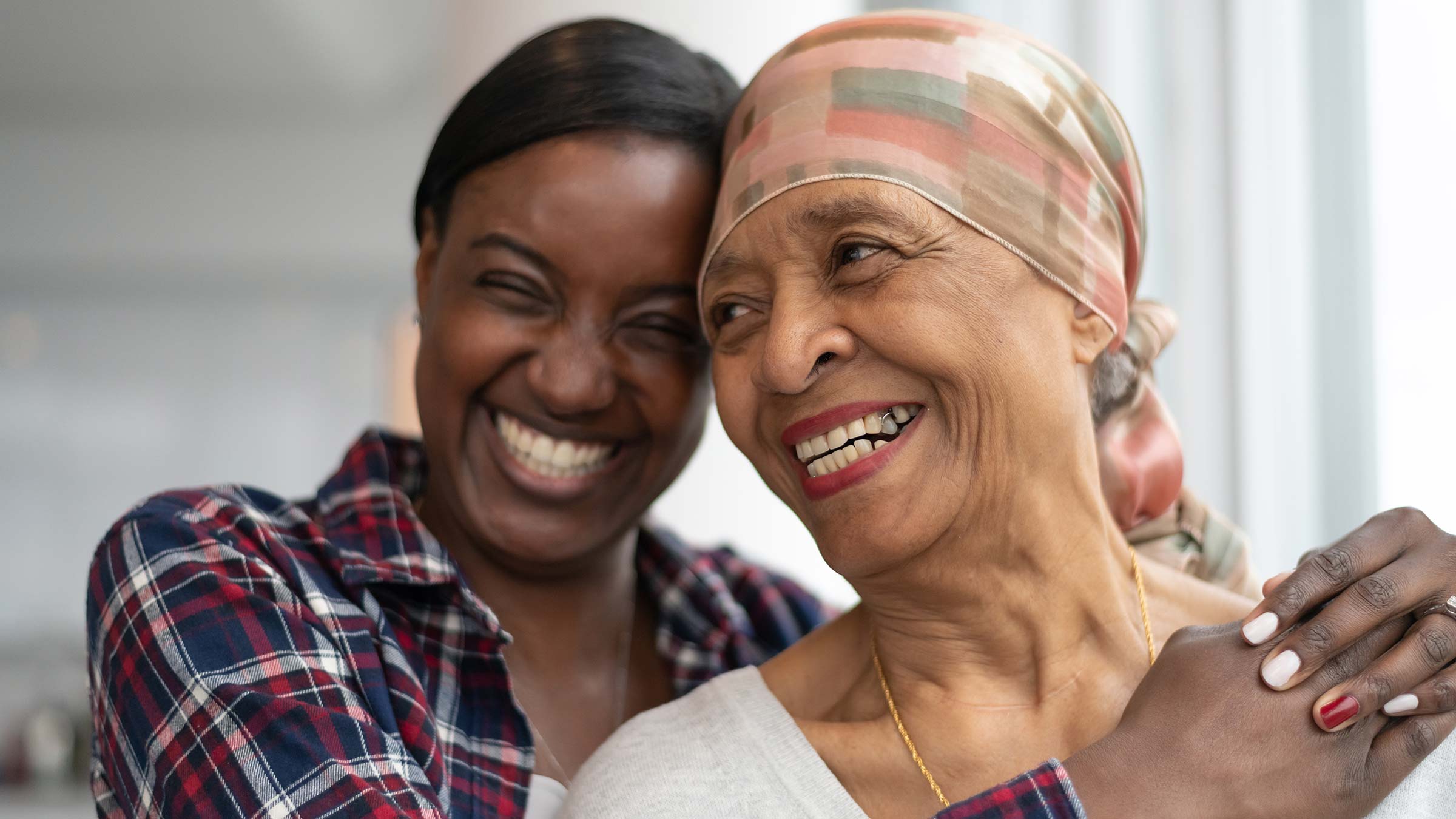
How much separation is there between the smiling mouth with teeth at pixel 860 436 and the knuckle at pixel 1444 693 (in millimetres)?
519

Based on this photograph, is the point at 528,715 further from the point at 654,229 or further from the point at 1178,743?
the point at 1178,743

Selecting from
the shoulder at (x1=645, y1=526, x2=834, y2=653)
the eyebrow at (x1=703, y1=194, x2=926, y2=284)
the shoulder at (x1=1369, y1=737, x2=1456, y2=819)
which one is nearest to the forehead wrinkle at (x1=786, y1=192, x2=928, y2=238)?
the eyebrow at (x1=703, y1=194, x2=926, y2=284)

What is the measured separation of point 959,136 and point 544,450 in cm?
75

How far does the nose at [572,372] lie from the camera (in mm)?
1673

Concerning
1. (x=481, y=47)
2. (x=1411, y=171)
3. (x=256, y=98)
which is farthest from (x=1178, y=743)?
(x=256, y=98)

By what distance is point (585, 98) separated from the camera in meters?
1.70

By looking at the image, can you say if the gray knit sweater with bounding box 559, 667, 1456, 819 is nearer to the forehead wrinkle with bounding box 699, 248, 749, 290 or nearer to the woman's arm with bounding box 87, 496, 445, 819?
the woman's arm with bounding box 87, 496, 445, 819

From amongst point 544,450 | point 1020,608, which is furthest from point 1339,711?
point 544,450

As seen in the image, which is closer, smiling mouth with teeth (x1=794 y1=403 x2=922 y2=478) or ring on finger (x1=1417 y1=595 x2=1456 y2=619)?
ring on finger (x1=1417 y1=595 x2=1456 y2=619)

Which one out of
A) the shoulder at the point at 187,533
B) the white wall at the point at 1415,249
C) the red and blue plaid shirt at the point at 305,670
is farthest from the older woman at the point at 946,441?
the white wall at the point at 1415,249

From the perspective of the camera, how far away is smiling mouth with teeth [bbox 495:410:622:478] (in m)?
1.75

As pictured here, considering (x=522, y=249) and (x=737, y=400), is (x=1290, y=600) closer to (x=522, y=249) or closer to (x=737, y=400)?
(x=737, y=400)

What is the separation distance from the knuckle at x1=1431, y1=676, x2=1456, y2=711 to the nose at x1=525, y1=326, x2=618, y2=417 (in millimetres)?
1004

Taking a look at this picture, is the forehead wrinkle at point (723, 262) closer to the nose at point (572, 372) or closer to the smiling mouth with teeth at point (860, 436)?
the smiling mouth with teeth at point (860, 436)
